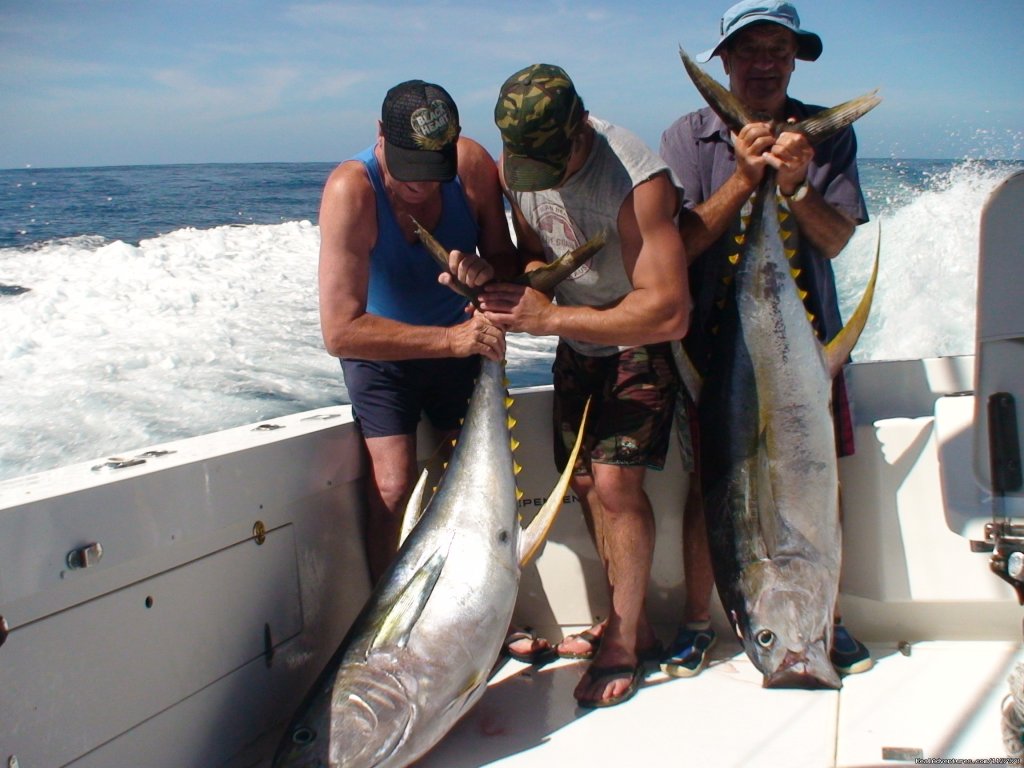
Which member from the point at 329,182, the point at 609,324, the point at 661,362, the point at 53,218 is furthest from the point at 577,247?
the point at 53,218

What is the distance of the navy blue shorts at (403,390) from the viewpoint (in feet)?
7.98

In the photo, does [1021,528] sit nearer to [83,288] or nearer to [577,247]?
[577,247]

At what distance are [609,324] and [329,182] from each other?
74 centimetres

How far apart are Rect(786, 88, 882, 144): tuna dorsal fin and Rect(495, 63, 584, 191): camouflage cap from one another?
53cm

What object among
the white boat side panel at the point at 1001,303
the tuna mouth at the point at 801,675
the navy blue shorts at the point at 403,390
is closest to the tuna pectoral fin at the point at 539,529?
the navy blue shorts at the point at 403,390

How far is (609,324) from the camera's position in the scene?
2.11m

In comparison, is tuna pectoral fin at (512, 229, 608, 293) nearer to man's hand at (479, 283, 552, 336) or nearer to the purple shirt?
man's hand at (479, 283, 552, 336)

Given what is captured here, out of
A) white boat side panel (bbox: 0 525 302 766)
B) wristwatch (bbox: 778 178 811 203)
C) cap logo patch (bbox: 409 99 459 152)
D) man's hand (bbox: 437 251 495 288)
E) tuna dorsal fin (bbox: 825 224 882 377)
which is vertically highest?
cap logo patch (bbox: 409 99 459 152)

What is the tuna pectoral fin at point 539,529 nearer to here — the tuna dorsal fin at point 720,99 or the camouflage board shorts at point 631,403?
the camouflage board shorts at point 631,403

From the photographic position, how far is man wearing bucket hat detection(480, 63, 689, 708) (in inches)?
80.4

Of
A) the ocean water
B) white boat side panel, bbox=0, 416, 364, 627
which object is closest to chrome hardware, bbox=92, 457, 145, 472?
white boat side panel, bbox=0, 416, 364, 627

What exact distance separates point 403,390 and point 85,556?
0.91 metres

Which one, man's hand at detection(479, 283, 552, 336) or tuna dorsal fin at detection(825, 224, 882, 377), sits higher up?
man's hand at detection(479, 283, 552, 336)

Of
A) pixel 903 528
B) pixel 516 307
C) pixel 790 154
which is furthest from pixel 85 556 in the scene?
pixel 903 528
